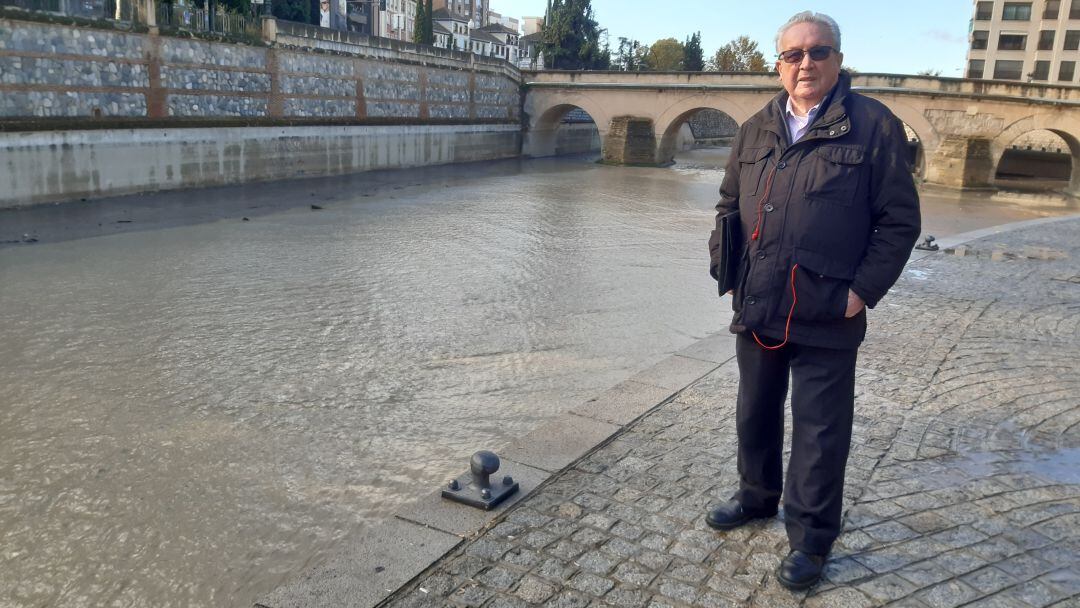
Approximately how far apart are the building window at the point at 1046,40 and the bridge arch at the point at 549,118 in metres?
29.5

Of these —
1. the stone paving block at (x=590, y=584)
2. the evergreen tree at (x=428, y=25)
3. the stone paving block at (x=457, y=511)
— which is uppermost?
the evergreen tree at (x=428, y=25)

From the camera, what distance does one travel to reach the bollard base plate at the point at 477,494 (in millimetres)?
3783

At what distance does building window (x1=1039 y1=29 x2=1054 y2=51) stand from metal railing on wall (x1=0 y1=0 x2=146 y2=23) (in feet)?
164

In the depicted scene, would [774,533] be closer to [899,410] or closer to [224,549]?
[899,410]

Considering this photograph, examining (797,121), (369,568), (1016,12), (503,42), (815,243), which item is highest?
(503,42)

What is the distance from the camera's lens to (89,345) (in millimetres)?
7242

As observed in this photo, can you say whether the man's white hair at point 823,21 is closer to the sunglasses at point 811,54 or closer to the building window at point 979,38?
the sunglasses at point 811,54

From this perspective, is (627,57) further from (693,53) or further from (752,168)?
(752,168)

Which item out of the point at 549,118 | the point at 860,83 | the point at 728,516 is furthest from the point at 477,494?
the point at 549,118

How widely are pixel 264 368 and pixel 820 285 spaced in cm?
482

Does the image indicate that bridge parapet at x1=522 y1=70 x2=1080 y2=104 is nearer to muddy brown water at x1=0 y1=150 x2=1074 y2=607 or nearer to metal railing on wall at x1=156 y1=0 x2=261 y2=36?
metal railing on wall at x1=156 y1=0 x2=261 y2=36

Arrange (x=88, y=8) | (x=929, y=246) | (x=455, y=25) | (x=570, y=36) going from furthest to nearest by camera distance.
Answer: (x=455, y=25)
(x=570, y=36)
(x=88, y=8)
(x=929, y=246)

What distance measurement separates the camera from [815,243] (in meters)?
3.01

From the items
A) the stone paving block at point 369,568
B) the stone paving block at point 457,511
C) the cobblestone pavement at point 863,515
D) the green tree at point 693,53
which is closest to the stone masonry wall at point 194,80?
the stone paving block at point 457,511
